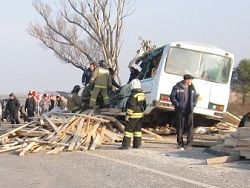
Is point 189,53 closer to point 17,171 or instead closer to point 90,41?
point 17,171

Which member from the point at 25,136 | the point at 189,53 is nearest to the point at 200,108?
the point at 189,53

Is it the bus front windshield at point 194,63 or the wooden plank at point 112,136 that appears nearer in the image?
the wooden plank at point 112,136

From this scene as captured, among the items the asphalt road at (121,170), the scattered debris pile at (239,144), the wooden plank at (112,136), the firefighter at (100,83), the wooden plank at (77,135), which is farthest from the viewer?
the firefighter at (100,83)

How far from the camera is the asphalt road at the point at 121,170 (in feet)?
27.4

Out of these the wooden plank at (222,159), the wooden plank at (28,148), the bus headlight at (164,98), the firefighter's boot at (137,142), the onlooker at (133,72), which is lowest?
the wooden plank at (28,148)

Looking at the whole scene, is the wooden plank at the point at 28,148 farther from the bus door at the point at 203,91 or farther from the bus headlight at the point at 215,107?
the bus headlight at the point at 215,107

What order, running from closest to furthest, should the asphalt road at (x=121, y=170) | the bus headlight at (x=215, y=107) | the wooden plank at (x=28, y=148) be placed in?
1. the asphalt road at (x=121, y=170)
2. the wooden plank at (x=28, y=148)
3. the bus headlight at (x=215, y=107)

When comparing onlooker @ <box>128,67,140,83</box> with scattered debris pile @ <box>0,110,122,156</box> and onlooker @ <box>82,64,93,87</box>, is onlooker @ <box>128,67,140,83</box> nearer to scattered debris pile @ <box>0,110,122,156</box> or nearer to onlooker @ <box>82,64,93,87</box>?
onlooker @ <box>82,64,93,87</box>

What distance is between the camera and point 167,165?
394 inches

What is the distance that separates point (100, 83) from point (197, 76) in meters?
3.03

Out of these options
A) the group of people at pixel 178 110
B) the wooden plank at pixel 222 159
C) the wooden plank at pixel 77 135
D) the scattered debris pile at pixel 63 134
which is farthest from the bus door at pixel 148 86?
the wooden plank at pixel 222 159

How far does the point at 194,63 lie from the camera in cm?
1526

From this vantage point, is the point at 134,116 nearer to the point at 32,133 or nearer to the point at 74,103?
the point at 32,133

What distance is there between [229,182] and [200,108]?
701 centimetres
